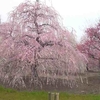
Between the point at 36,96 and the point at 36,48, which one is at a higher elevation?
the point at 36,48

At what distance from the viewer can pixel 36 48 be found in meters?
10.3

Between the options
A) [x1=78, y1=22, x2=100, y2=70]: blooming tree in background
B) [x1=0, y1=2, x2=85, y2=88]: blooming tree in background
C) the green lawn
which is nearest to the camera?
the green lawn

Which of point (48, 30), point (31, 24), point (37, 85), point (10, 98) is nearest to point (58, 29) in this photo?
point (48, 30)

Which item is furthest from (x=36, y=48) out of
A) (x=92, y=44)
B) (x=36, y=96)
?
(x=92, y=44)

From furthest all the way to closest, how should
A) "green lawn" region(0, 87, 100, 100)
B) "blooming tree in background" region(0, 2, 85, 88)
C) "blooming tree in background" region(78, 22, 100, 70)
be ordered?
"blooming tree in background" region(78, 22, 100, 70)
"blooming tree in background" region(0, 2, 85, 88)
"green lawn" region(0, 87, 100, 100)

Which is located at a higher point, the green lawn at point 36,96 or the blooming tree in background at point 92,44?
the blooming tree in background at point 92,44

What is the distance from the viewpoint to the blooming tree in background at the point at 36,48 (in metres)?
10.4

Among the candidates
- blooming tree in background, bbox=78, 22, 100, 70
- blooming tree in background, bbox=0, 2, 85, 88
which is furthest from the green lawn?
blooming tree in background, bbox=78, 22, 100, 70

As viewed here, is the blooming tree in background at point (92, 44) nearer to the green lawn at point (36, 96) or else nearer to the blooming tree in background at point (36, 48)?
Answer: the blooming tree in background at point (36, 48)

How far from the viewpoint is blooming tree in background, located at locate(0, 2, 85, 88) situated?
10.4m

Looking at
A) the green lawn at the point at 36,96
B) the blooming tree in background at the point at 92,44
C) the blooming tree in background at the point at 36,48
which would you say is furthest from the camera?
the blooming tree in background at the point at 92,44

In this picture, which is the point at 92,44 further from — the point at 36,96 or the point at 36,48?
the point at 36,96

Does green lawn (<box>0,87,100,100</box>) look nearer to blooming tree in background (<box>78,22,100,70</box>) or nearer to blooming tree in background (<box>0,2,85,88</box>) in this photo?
blooming tree in background (<box>0,2,85,88</box>)

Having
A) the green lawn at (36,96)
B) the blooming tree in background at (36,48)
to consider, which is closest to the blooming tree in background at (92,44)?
the blooming tree in background at (36,48)
